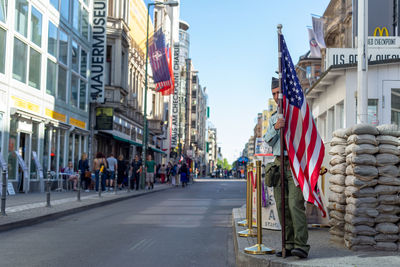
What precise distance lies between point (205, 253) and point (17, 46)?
1546 cm

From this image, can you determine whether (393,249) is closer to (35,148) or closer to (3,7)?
(3,7)

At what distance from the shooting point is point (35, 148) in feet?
74.8

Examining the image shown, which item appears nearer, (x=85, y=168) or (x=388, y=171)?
(x=388, y=171)

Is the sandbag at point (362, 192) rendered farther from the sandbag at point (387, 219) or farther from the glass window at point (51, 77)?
the glass window at point (51, 77)

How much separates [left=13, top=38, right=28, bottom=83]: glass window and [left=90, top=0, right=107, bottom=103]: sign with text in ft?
31.1

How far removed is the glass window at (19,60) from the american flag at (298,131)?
648 inches

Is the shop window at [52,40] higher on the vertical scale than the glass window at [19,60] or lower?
higher

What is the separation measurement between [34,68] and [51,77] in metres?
2.17

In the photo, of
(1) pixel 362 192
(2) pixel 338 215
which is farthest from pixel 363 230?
(2) pixel 338 215

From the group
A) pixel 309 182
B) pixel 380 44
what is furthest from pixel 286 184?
pixel 380 44

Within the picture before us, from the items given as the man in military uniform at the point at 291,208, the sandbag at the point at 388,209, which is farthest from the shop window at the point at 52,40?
the sandbag at the point at 388,209

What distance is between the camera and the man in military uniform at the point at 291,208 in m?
5.73

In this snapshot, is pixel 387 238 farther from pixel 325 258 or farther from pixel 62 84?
pixel 62 84

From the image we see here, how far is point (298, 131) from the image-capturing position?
6035mm
